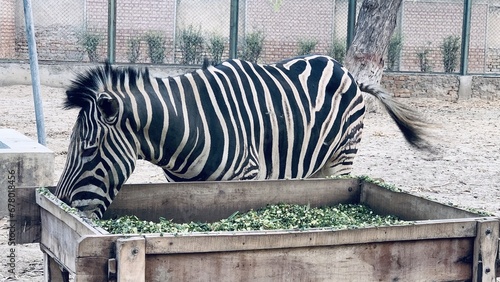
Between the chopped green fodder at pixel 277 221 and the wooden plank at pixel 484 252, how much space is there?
305 mm

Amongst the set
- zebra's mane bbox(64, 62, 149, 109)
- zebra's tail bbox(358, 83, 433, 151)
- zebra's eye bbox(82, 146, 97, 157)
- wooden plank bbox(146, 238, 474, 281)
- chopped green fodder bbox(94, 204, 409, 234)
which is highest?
zebra's mane bbox(64, 62, 149, 109)

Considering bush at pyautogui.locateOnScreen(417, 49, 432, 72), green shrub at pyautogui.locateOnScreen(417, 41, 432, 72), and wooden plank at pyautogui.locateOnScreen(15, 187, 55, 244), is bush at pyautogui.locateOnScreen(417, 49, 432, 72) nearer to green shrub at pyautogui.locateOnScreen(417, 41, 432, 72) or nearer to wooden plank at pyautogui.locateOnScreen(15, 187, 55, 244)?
green shrub at pyautogui.locateOnScreen(417, 41, 432, 72)

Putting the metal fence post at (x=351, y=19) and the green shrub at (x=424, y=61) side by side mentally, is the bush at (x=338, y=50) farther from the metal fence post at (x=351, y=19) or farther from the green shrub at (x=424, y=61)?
the green shrub at (x=424, y=61)

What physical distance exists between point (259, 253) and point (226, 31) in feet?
45.3

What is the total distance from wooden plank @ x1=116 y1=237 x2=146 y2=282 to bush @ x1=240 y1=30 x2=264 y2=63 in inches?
542

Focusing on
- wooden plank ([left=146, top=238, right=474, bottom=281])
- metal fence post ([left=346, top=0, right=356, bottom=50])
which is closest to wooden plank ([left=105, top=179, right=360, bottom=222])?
wooden plank ([left=146, top=238, right=474, bottom=281])

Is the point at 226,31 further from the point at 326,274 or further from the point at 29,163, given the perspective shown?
the point at 326,274

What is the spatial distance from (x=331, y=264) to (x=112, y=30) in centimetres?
1270

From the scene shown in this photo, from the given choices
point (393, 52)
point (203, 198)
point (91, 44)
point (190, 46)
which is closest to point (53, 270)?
point (203, 198)

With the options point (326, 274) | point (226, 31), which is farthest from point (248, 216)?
point (226, 31)

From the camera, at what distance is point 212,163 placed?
183 inches

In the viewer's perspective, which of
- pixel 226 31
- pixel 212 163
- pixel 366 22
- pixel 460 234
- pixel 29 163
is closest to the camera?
pixel 460 234

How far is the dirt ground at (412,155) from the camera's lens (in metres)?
7.52

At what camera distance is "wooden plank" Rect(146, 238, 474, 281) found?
2.61 m
